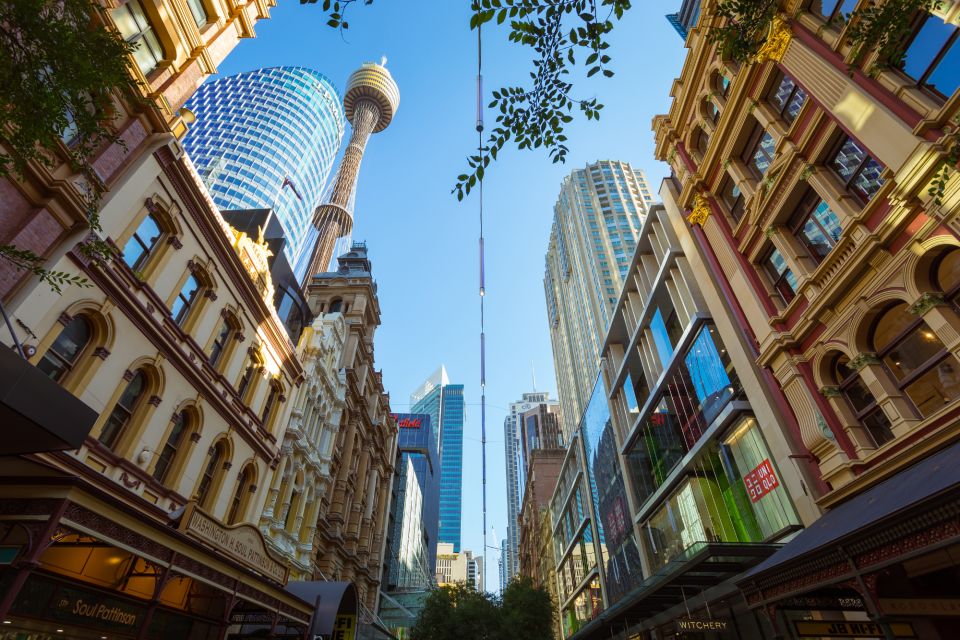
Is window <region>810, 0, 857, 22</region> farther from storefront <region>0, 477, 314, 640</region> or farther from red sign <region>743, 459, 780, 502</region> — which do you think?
storefront <region>0, 477, 314, 640</region>

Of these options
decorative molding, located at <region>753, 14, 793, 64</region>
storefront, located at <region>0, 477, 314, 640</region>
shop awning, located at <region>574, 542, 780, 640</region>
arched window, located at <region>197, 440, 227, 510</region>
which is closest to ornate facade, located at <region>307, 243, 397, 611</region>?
arched window, located at <region>197, 440, 227, 510</region>

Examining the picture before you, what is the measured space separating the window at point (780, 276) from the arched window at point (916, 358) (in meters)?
3.65

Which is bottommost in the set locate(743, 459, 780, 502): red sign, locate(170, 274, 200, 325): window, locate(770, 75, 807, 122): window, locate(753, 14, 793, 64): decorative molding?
locate(743, 459, 780, 502): red sign

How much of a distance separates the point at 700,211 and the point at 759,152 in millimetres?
3701

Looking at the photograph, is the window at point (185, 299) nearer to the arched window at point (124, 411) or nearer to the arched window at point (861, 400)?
the arched window at point (124, 411)

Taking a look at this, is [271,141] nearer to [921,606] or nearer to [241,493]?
[241,493]

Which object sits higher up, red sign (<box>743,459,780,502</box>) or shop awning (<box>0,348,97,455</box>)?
red sign (<box>743,459,780,502</box>)

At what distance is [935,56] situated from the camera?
39.8 ft

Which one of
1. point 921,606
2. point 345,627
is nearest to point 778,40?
point 921,606

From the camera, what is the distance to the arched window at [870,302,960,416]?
11.6 meters

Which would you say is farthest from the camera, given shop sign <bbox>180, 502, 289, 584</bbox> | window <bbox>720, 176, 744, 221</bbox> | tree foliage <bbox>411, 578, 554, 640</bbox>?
tree foliage <bbox>411, 578, 554, 640</bbox>

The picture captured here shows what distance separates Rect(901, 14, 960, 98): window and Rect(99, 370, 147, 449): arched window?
903 inches

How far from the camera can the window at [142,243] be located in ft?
51.3

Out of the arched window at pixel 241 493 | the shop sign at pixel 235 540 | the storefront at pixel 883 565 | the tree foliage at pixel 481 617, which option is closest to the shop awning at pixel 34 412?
the shop sign at pixel 235 540
